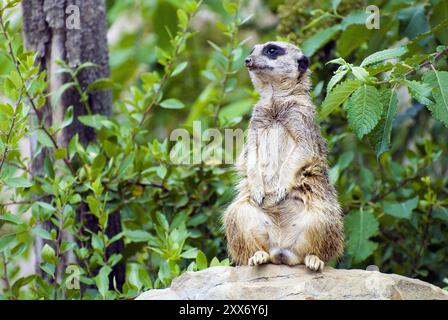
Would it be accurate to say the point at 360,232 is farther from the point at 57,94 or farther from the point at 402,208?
the point at 57,94

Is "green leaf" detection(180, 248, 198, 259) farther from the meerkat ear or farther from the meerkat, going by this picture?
the meerkat ear

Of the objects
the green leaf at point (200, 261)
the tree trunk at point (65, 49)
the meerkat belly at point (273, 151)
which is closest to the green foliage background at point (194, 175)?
the green leaf at point (200, 261)

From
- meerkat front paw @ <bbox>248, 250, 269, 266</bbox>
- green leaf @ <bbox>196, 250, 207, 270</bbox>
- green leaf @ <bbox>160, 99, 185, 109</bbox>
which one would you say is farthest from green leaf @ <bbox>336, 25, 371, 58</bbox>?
meerkat front paw @ <bbox>248, 250, 269, 266</bbox>

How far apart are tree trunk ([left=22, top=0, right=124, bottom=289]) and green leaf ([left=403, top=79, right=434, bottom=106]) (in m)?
2.40

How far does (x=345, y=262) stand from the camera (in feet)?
16.9

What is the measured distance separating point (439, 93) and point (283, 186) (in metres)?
0.90

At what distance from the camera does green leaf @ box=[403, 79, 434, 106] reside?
3666mm

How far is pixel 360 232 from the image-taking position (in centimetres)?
504

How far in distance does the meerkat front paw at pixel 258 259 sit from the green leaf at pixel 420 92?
40.5 inches

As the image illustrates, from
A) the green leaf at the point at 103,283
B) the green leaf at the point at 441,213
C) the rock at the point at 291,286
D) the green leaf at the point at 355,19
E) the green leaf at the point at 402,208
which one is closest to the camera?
the rock at the point at 291,286

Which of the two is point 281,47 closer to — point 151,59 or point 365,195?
point 365,195

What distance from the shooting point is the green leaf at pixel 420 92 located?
367cm

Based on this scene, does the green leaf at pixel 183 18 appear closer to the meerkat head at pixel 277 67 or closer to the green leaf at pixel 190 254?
the meerkat head at pixel 277 67

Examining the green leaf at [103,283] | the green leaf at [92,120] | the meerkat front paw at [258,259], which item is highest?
the green leaf at [92,120]
